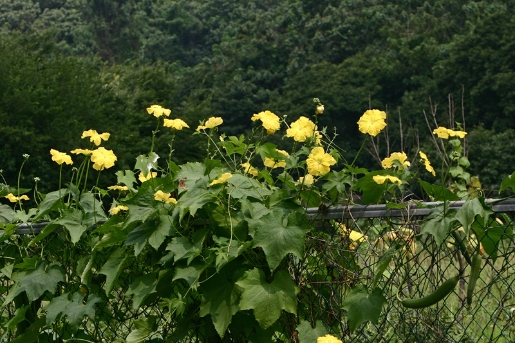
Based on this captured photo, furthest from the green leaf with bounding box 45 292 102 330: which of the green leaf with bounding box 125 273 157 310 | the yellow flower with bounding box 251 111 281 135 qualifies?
the yellow flower with bounding box 251 111 281 135

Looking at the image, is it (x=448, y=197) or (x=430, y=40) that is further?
(x=430, y=40)

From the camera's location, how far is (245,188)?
1964 mm

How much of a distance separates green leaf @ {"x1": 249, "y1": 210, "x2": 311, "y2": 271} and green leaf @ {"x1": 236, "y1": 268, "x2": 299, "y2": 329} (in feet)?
0.26

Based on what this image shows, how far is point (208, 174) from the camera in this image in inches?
80.0

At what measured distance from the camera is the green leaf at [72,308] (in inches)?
84.1

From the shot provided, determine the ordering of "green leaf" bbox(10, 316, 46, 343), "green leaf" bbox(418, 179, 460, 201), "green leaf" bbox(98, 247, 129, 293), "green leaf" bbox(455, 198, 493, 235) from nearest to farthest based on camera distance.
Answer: "green leaf" bbox(455, 198, 493, 235) → "green leaf" bbox(418, 179, 460, 201) → "green leaf" bbox(98, 247, 129, 293) → "green leaf" bbox(10, 316, 46, 343)

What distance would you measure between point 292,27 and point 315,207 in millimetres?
34823

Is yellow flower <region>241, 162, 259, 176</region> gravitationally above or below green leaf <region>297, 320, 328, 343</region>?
above

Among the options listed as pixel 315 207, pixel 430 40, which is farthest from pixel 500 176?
pixel 315 207

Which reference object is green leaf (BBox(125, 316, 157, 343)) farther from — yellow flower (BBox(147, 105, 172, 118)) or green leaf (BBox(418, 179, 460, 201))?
green leaf (BBox(418, 179, 460, 201))

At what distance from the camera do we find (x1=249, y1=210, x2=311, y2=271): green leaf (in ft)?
6.01

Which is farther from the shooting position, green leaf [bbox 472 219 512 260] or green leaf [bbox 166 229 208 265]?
green leaf [bbox 166 229 208 265]

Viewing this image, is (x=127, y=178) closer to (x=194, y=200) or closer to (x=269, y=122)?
(x=194, y=200)

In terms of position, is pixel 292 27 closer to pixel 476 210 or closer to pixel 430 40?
pixel 430 40
